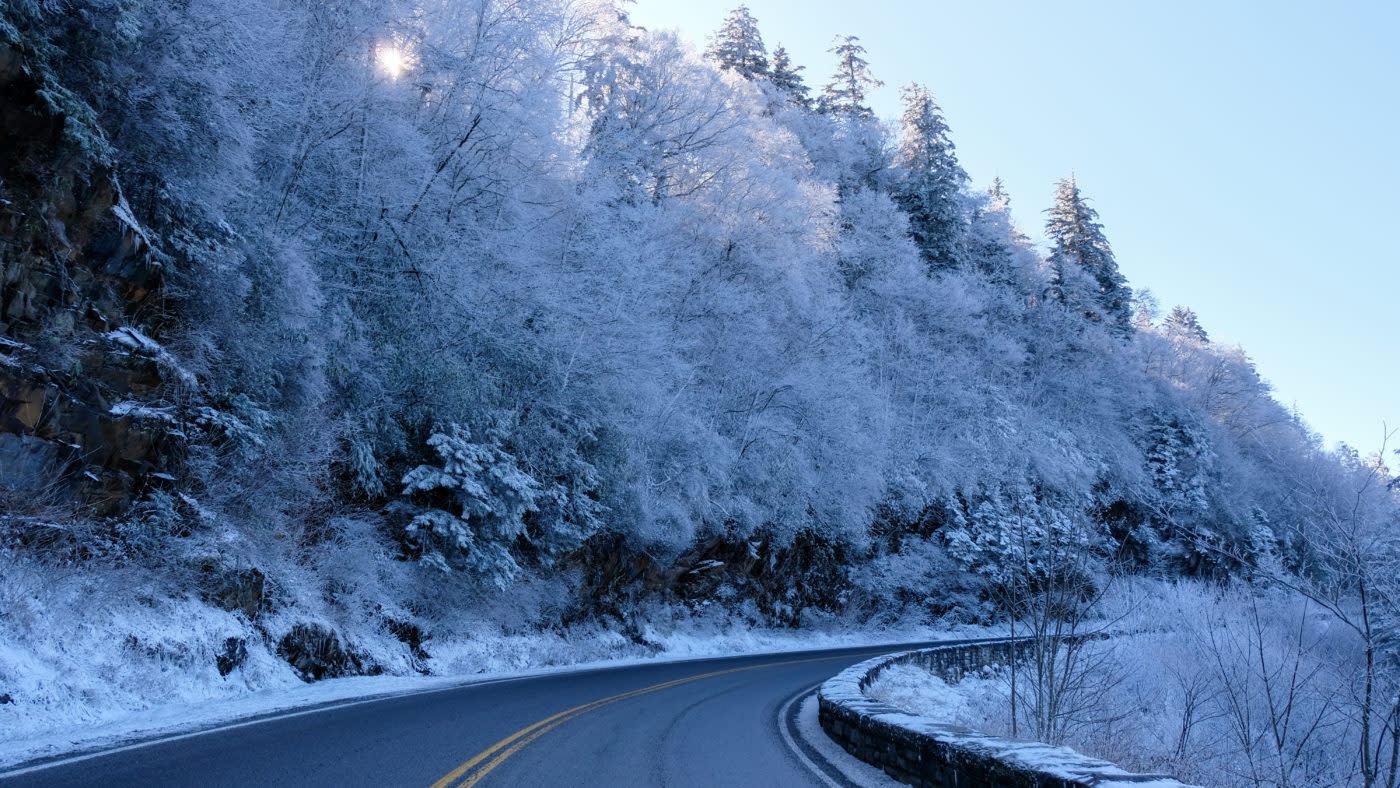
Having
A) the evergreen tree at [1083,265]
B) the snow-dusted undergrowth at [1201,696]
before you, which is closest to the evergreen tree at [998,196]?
the evergreen tree at [1083,265]

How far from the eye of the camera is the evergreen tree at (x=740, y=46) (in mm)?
53406

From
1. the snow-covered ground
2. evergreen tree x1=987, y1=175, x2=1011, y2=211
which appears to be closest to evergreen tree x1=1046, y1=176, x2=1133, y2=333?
evergreen tree x1=987, y1=175, x2=1011, y2=211

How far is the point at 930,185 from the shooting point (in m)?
51.6

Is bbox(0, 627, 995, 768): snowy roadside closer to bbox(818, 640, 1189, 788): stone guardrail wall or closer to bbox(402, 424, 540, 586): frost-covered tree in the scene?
bbox(402, 424, 540, 586): frost-covered tree

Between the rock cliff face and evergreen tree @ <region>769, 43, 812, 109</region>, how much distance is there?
4922 cm

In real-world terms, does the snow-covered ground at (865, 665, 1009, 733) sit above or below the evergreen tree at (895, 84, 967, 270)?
below

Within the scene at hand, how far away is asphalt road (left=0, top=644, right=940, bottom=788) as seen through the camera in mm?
5883

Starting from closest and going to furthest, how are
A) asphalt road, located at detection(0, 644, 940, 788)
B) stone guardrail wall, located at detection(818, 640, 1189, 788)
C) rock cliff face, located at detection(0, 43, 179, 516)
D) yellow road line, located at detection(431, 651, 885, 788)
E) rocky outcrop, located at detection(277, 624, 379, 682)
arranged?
stone guardrail wall, located at detection(818, 640, 1189, 788) < asphalt road, located at detection(0, 644, 940, 788) < yellow road line, located at detection(431, 651, 885, 788) < rock cliff face, located at detection(0, 43, 179, 516) < rocky outcrop, located at detection(277, 624, 379, 682)

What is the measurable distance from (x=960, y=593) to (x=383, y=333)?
32043 millimetres

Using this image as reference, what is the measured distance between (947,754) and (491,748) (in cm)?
416

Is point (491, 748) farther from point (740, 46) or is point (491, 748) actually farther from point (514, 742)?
point (740, 46)

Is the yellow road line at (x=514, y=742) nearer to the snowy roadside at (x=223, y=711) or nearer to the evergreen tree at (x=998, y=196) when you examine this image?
the snowy roadside at (x=223, y=711)

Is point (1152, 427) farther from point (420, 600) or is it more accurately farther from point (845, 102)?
point (420, 600)

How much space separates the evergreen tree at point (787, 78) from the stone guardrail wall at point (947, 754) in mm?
51138
